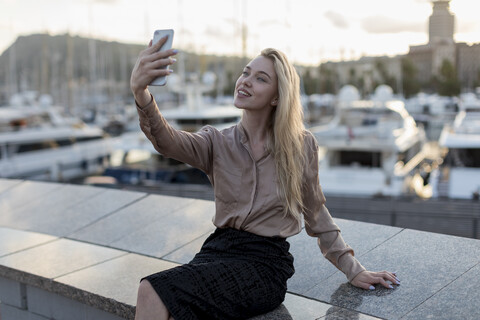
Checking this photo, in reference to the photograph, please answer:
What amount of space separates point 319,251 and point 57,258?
203cm

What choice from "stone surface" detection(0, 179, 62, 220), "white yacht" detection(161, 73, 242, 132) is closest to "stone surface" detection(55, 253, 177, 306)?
"stone surface" detection(0, 179, 62, 220)

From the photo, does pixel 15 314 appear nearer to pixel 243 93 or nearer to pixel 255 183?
pixel 255 183

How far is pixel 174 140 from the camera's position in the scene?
283cm

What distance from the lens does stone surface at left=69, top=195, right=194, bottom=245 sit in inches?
200

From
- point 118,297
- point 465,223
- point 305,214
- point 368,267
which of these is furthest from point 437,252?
point 465,223

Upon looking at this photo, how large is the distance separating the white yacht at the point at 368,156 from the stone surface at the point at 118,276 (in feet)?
44.0

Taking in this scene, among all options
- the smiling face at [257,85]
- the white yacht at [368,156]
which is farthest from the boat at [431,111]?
the smiling face at [257,85]

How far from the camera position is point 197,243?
461 centimetres

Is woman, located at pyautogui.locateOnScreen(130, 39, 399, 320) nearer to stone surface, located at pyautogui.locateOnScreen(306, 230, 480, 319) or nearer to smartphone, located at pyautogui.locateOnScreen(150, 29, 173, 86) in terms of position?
→ smartphone, located at pyautogui.locateOnScreen(150, 29, 173, 86)

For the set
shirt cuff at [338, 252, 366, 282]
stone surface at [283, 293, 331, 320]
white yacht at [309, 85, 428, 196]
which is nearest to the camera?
stone surface at [283, 293, 331, 320]

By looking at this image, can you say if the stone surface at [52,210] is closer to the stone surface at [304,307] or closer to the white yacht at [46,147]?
the stone surface at [304,307]

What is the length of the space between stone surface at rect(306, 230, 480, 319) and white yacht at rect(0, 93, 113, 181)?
62.4ft

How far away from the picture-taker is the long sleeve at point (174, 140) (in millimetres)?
2662

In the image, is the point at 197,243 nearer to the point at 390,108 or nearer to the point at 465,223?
the point at 465,223
